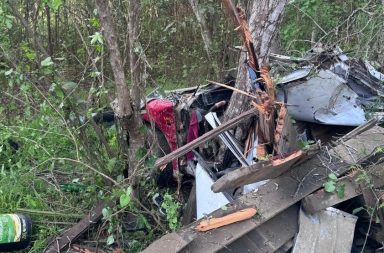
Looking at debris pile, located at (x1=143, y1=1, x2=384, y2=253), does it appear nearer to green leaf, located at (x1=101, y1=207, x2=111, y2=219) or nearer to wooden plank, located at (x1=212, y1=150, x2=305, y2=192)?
wooden plank, located at (x1=212, y1=150, x2=305, y2=192)

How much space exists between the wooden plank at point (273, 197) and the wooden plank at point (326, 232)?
175 mm

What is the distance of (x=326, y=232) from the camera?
3.31 m

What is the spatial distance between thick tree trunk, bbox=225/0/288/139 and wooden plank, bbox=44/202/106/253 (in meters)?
1.37

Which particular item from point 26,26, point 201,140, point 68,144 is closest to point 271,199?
point 201,140

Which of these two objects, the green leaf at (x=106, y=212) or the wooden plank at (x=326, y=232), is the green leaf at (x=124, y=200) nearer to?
the green leaf at (x=106, y=212)

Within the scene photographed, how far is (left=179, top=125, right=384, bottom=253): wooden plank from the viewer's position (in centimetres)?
313

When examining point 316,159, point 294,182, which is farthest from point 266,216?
point 316,159

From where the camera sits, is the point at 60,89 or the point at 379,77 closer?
the point at 60,89

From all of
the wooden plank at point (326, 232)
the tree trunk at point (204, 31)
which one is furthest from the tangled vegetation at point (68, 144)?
the tree trunk at point (204, 31)

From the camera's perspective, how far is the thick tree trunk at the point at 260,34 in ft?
14.1

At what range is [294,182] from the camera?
3381 mm

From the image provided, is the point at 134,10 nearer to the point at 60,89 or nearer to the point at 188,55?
the point at 60,89

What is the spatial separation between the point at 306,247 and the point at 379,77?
2082 millimetres

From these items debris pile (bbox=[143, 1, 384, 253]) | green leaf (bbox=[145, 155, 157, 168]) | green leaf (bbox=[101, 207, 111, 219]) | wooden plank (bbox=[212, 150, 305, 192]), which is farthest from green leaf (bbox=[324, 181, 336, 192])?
green leaf (bbox=[101, 207, 111, 219])
